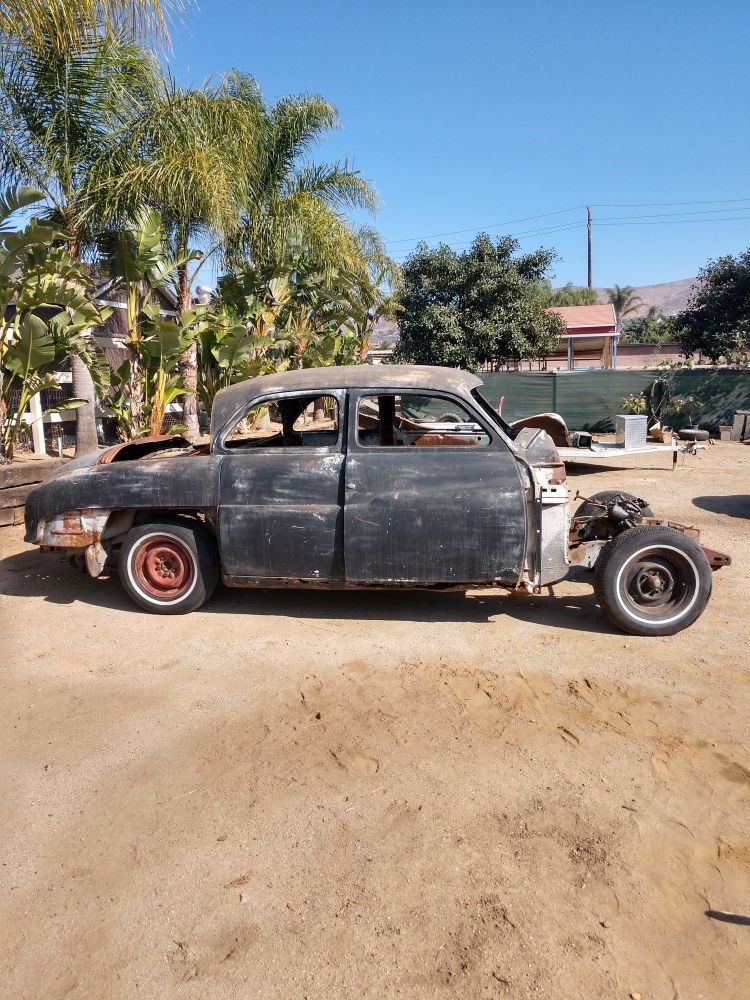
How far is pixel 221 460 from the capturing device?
17.3 feet

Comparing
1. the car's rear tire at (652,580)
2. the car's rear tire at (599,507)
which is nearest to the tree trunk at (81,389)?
the car's rear tire at (599,507)

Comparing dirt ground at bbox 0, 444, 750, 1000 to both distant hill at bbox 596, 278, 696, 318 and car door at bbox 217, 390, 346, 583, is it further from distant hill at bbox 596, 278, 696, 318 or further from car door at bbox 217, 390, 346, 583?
distant hill at bbox 596, 278, 696, 318

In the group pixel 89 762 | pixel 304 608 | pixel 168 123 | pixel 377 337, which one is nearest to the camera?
pixel 89 762

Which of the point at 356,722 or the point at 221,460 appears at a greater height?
the point at 221,460

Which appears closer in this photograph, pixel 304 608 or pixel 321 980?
pixel 321 980

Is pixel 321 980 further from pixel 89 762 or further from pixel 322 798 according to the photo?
pixel 89 762

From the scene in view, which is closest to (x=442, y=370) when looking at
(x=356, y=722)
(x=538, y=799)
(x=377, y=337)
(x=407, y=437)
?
(x=407, y=437)

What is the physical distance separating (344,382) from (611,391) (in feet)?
51.6

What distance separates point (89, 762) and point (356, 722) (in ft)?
4.48

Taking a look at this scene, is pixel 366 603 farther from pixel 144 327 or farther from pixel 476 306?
pixel 476 306

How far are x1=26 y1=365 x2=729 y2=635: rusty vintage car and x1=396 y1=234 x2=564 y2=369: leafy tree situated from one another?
1812 cm

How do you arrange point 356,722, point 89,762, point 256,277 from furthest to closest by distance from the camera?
point 256,277, point 356,722, point 89,762

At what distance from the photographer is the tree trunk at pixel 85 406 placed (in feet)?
36.3

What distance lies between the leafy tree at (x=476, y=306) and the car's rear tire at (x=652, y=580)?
18433 millimetres
